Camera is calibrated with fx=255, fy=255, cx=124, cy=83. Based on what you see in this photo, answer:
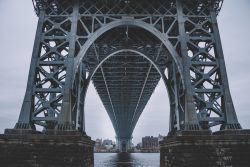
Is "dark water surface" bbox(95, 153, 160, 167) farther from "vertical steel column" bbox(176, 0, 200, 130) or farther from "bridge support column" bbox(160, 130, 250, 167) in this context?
"bridge support column" bbox(160, 130, 250, 167)

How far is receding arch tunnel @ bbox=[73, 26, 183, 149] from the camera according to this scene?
69.5 ft

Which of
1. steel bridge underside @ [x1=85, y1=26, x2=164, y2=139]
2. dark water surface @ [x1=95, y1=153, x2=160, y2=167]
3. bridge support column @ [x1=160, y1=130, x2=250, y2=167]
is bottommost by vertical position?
dark water surface @ [x1=95, y1=153, x2=160, y2=167]

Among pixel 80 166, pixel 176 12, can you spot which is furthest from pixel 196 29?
pixel 80 166

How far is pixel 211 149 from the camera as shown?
13.3 metres

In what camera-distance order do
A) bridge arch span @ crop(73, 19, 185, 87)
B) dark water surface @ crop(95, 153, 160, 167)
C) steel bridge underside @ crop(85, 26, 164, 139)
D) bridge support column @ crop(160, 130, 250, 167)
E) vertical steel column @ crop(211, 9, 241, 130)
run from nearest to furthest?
bridge support column @ crop(160, 130, 250, 167), vertical steel column @ crop(211, 9, 241, 130), bridge arch span @ crop(73, 19, 185, 87), steel bridge underside @ crop(85, 26, 164, 139), dark water surface @ crop(95, 153, 160, 167)

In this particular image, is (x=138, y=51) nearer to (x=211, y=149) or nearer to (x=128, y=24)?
(x=128, y=24)

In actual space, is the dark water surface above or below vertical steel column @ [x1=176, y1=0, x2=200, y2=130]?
below

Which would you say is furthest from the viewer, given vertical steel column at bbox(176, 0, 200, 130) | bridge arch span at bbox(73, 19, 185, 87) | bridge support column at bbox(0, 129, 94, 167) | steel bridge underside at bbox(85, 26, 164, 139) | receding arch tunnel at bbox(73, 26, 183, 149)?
steel bridge underside at bbox(85, 26, 164, 139)

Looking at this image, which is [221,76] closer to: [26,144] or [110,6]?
[110,6]

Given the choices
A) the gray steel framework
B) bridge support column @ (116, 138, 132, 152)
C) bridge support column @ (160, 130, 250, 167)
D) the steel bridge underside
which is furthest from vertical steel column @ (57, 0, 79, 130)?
bridge support column @ (116, 138, 132, 152)

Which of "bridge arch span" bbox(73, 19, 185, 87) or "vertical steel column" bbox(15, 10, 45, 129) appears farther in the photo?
"bridge arch span" bbox(73, 19, 185, 87)

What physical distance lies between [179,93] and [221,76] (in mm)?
3058

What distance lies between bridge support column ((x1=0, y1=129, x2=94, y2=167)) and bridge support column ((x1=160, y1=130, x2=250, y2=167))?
18.5 ft

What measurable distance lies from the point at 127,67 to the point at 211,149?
2161 cm
